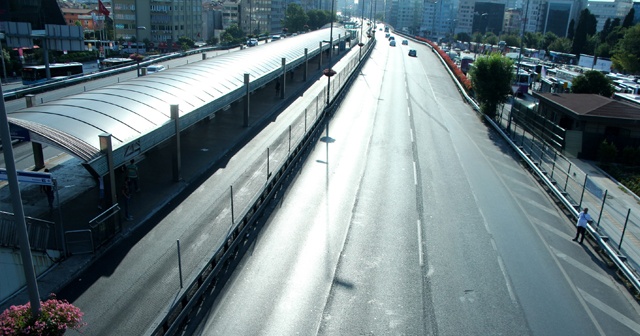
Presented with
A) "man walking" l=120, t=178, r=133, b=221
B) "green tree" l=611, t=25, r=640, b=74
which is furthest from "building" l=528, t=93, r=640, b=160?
"green tree" l=611, t=25, r=640, b=74

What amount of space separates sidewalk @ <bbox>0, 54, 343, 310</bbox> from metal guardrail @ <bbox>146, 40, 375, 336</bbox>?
3.55m

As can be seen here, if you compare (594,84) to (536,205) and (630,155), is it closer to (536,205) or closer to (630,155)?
(630,155)

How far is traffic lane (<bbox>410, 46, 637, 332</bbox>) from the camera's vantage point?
12711 mm

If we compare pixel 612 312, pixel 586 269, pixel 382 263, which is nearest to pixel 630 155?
pixel 586 269

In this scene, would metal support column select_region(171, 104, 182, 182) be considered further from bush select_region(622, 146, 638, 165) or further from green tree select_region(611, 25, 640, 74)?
green tree select_region(611, 25, 640, 74)

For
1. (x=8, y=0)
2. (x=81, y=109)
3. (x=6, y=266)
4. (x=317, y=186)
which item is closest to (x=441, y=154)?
(x=317, y=186)

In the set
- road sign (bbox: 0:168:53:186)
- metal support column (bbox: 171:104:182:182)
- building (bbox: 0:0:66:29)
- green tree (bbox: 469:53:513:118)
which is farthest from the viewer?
building (bbox: 0:0:66:29)

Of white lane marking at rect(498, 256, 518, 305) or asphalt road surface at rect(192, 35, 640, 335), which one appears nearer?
asphalt road surface at rect(192, 35, 640, 335)

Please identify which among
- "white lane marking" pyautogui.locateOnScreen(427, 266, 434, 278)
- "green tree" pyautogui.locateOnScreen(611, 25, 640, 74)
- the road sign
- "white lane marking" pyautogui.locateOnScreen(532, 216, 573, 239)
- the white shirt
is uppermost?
"green tree" pyautogui.locateOnScreen(611, 25, 640, 74)

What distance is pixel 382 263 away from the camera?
14.6 meters

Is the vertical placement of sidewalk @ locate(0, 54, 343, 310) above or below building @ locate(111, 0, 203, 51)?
below

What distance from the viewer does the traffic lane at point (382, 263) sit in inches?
466

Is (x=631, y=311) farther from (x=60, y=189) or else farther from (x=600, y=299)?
(x=60, y=189)

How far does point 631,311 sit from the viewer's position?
42.6 feet
